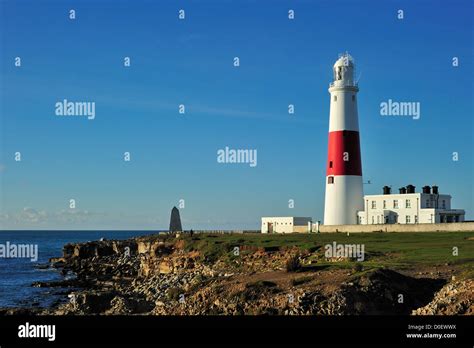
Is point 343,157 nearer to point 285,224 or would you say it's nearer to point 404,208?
point 404,208

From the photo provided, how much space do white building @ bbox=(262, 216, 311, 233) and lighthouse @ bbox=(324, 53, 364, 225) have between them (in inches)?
273

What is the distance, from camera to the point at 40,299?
191 ft

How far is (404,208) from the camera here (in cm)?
7100

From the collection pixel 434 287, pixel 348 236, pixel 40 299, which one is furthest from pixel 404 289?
pixel 40 299

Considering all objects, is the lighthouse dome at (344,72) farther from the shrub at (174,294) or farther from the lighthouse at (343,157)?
the shrub at (174,294)

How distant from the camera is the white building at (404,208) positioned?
7019 cm

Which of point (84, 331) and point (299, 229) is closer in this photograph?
point (84, 331)

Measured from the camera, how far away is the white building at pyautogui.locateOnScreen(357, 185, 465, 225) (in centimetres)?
7019

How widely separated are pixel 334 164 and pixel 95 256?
4183 centimetres

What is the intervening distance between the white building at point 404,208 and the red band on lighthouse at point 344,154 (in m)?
4.12

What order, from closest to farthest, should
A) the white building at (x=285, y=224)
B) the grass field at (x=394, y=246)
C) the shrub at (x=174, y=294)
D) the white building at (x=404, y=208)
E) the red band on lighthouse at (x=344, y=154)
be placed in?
the grass field at (x=394, y=246) < the shrub at (x=174, y=294) < the red band on lighthouse at (x=344, y=154) < the white building at (x=404, y=208) < the white building at (x=285, y=224)

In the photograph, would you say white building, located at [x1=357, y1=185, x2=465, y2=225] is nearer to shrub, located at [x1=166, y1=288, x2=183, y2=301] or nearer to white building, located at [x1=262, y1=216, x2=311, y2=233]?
white building, located at [x1=262, y1=216, x2=311, y2=233]

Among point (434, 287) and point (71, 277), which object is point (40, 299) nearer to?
point (71, 277)

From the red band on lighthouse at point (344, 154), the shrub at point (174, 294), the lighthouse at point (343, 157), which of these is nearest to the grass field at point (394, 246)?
the lighthouse at point (343, 157)
